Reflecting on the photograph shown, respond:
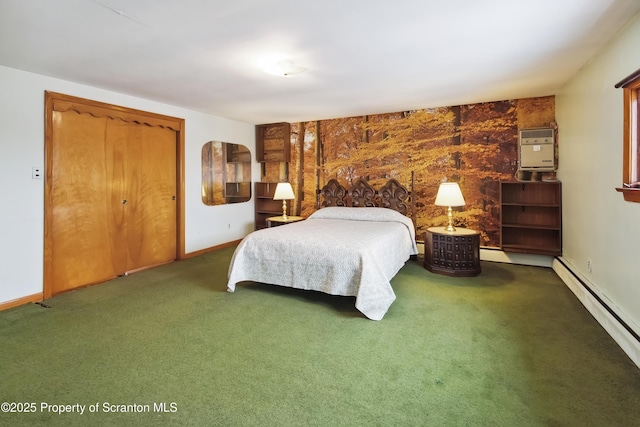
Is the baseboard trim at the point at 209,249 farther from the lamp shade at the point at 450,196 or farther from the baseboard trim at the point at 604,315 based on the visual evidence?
the baseboard trim at the point at 604,315

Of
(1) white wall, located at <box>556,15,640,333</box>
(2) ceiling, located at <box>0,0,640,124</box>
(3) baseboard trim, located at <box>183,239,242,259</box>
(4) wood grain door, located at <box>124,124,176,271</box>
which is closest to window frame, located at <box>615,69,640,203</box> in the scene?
(1) white wall, located at <box>556,15,640,333</box>

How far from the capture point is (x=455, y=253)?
Answer: 12.8ft

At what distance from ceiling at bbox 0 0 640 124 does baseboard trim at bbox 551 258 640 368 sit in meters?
2.10

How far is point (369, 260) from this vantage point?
9.27 feet

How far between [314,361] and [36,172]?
3338 mm

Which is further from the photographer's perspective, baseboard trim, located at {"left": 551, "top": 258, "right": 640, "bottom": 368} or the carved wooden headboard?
the carved wooden headboard

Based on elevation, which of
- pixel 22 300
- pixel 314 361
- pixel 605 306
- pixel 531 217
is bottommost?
pixel 314 361

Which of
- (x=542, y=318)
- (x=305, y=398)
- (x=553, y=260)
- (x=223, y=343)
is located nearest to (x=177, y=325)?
(x=223, y=343)

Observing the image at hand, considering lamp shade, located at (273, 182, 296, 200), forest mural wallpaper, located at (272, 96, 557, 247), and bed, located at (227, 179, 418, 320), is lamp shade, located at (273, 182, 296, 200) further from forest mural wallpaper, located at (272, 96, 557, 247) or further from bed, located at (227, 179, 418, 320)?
bed, located at (227, 179, 418, 320)

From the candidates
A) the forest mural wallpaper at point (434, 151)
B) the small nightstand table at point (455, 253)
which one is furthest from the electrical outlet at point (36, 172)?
the small nightstand table at point (455, 253)

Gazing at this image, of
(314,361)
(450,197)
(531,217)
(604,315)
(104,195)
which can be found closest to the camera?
(314,361)

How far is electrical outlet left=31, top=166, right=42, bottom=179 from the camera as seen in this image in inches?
125

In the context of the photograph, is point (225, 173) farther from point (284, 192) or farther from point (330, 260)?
point (330, 260)

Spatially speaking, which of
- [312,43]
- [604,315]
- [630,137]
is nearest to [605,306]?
[604,315]
